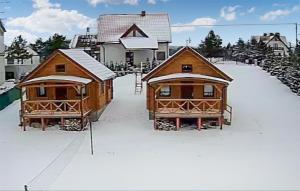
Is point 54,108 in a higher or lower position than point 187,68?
lower

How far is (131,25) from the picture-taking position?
156 ft

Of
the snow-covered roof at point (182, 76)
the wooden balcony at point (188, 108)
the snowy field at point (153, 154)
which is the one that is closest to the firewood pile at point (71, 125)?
the snowy field at point (153, 154)

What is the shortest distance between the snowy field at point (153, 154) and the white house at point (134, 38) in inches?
733

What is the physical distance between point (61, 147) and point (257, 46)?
4816 cm

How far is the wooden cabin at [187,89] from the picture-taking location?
22.0m

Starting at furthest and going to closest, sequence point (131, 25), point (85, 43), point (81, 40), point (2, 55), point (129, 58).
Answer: point (81, 40) → point (85, 43) → point (131, 25) → point (129, 58) → point (2, 55)

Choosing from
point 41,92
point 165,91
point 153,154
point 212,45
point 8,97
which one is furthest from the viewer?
point 212,45

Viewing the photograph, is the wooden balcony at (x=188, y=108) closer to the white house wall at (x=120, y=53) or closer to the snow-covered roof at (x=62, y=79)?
the snow-covered roof at (x=62, y=79)

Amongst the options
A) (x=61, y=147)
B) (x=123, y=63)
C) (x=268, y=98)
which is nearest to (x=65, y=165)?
(x=61, y=147)

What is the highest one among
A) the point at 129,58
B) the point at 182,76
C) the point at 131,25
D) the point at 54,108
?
the point at 131,25

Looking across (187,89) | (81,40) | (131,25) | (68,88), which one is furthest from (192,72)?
(81,40)

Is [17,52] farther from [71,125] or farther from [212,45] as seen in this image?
[71,125]

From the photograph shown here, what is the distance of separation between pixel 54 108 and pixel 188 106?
7868mm

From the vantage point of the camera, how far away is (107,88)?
28.7 m
